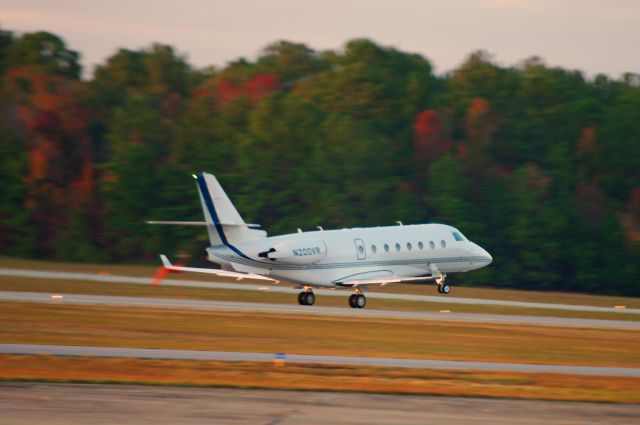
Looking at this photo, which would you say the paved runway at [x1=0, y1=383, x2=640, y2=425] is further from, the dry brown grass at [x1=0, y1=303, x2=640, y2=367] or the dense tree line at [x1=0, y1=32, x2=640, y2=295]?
the dense tree line at [x1=0, y1=32, x2=640, y2=295]

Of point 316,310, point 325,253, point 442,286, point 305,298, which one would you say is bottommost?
point 316,310

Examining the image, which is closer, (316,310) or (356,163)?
(316,310)

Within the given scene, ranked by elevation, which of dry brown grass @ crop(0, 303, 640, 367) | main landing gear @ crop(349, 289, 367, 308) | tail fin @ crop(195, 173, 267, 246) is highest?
tail fin @ crop(195, 173, 267, 246)

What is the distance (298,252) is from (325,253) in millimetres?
1434

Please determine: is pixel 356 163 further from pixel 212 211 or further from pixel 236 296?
pixel 212 211

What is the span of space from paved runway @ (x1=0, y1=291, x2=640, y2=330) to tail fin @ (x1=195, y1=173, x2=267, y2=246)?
8.49 feet

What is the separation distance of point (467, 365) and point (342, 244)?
1770 centimetres

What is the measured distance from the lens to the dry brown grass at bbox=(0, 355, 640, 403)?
65.5ft

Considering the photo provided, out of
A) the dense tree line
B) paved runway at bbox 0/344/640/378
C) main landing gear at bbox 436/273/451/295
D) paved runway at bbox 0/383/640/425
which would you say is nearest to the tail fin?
main landing gear at bbox 436/273/451/295

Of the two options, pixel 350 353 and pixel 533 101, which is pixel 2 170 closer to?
pixel 533 101

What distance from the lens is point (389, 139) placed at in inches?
3145

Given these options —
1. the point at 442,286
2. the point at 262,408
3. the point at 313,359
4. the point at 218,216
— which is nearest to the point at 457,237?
the point at 442,286

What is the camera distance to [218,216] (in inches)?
1527

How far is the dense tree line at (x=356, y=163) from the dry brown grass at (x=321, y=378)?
45.1 meters
